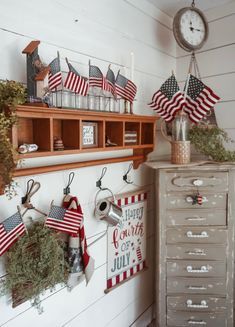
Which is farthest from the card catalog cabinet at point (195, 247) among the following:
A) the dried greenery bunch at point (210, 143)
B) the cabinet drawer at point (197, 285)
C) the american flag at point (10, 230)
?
the american flag at point (10, 230)

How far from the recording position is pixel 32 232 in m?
1.10

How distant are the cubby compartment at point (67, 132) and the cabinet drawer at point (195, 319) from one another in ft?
4.01

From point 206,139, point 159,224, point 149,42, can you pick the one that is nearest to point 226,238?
point 159,224

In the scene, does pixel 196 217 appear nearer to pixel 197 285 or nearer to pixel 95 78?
pixel 197 285

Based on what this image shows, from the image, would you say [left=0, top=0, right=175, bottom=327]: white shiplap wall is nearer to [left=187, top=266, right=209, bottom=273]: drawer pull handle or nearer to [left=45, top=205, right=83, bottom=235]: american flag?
[left=45, top=205, right=83, bottom=235]: american flag

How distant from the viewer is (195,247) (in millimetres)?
1569

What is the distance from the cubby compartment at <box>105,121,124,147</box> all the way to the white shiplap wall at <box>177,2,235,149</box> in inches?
33.6

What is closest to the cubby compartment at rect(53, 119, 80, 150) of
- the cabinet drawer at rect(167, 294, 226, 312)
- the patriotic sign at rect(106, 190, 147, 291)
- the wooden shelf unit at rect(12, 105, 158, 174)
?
the wooden shelf unit at rect(12, 105, 158, 174)

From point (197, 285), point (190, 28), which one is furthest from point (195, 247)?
point (190, 28)

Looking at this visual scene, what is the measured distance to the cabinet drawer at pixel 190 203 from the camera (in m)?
1.53

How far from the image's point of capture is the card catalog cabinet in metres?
1.53

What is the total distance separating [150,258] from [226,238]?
0.61 metres

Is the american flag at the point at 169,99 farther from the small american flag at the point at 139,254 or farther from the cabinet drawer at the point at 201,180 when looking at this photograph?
the small american flag at the point at 139,254

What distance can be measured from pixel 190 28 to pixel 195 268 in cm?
149
